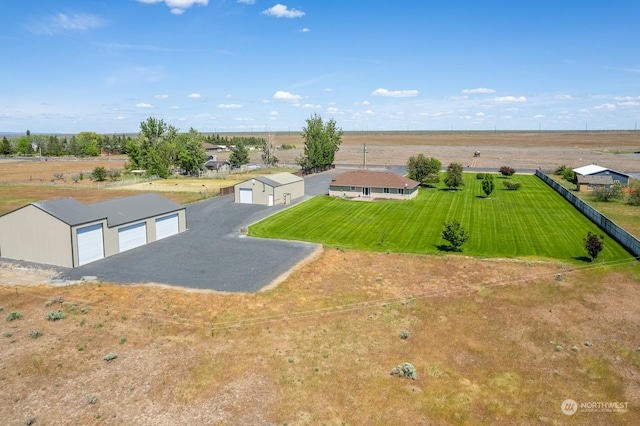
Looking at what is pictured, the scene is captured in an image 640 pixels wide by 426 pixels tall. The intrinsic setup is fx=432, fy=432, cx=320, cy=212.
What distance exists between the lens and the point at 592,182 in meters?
69.1

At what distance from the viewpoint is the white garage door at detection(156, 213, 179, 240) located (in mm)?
41400

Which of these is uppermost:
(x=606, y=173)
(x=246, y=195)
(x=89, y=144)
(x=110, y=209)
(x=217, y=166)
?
(x=89, y=144)

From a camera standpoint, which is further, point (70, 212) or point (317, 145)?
point (317, 145)

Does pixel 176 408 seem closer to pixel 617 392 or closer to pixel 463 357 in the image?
pixel 463 357

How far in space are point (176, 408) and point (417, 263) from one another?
22800mm

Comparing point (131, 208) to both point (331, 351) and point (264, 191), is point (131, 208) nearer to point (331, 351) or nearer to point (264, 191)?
point (264, 191)

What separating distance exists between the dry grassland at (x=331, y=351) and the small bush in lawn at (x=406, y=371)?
0.33 metres

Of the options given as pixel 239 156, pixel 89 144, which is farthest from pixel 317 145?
pixel 89 144

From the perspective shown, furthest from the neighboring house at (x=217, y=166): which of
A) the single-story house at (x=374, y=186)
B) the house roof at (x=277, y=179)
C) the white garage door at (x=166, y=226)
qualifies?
the white garage door at (x=166, y=226)

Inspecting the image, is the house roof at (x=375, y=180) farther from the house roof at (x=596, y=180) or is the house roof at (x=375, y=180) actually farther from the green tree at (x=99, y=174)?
the green tree at (x=99, y=174)

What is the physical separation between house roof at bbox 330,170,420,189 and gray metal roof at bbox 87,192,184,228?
28.1 metres

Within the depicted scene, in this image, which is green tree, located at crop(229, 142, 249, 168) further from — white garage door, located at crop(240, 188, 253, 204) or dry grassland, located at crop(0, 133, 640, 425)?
dry grassland, located at crop(0, 133, 640, 425)

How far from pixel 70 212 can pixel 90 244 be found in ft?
9.80

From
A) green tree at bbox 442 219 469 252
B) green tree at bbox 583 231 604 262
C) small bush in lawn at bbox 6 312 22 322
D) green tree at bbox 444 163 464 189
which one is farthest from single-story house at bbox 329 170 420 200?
small bush in lawn at bbox 6 312 22 322
